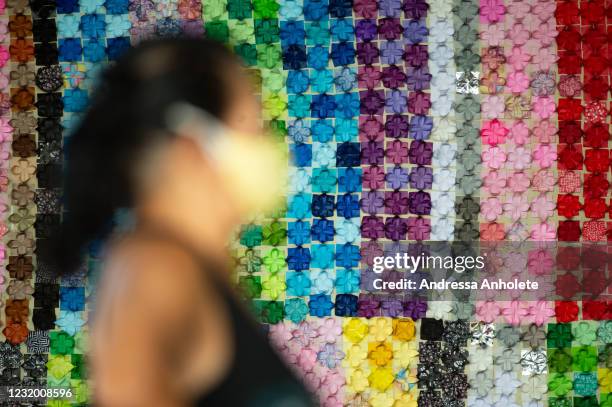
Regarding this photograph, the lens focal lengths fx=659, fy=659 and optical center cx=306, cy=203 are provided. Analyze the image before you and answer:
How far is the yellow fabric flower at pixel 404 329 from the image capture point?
7.00 feet

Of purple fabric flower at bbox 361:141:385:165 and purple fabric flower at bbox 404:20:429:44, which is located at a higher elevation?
purple fabric flower at bbox 404:20:429:44

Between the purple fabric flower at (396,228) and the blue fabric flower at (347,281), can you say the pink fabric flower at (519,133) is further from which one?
the blue fabric flower at (347,281)

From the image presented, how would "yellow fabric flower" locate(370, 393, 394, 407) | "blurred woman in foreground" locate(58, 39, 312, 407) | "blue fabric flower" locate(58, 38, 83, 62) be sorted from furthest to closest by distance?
"blue fabric flower" locate(58, 38, 83, 62) → "yellow fabric flower" locate(370, 393, 394, 407) → "blurred woman in foreground" locate(58, 39, 312, 407)

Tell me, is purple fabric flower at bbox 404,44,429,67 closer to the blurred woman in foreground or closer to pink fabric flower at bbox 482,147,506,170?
pink fabric flower at bbox 482,147,506,170

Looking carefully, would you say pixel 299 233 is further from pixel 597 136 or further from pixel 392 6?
pixel 597 136

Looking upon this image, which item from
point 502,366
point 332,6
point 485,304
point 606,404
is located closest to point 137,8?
point 332,6

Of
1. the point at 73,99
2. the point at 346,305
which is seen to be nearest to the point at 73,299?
the point at 73,99

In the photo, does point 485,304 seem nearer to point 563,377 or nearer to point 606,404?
point 563,377

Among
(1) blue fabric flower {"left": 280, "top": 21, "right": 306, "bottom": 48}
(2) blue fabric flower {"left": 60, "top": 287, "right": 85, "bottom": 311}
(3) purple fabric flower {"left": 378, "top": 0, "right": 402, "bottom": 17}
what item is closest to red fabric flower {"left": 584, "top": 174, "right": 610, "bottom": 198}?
(3) purple fabric flower {"left": 378, "top": 0, "right": 402, "bottom": 17}

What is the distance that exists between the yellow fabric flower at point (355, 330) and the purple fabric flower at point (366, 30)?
0.92 metres

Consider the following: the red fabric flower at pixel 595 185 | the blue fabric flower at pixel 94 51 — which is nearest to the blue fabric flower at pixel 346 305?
the red fabric flower at pixel 595 185

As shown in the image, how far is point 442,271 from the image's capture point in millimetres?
2160

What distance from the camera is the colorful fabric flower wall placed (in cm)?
213

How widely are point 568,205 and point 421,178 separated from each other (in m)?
0.49
